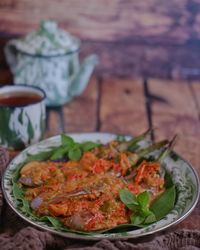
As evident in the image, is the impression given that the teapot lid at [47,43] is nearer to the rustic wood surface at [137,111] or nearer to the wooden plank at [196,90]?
the rustic wood surface at [137,111]

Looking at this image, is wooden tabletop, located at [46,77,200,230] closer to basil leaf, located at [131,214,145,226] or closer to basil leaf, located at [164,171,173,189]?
basil leaf, located at [164,171,173,189]

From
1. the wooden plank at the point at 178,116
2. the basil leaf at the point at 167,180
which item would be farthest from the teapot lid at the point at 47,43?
the basil leaf at the point at 167,180

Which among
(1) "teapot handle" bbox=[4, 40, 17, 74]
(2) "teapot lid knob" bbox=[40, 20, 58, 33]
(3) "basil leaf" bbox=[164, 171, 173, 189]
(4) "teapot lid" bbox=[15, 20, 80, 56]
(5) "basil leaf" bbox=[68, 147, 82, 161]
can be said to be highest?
(2) "teapot lid knob" bbox=[40, 20, 58, 33]

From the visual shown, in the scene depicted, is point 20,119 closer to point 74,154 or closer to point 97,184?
point 74,154

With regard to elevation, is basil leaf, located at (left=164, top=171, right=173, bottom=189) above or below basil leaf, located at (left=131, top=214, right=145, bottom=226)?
below

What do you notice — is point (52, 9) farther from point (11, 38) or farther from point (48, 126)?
point (48, 126)

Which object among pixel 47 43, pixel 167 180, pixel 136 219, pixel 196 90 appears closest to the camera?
pixel 136 219

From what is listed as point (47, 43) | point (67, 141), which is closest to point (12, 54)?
point (47, 43)

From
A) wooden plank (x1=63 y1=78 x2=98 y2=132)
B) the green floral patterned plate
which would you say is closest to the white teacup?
the green floral patterned plate
